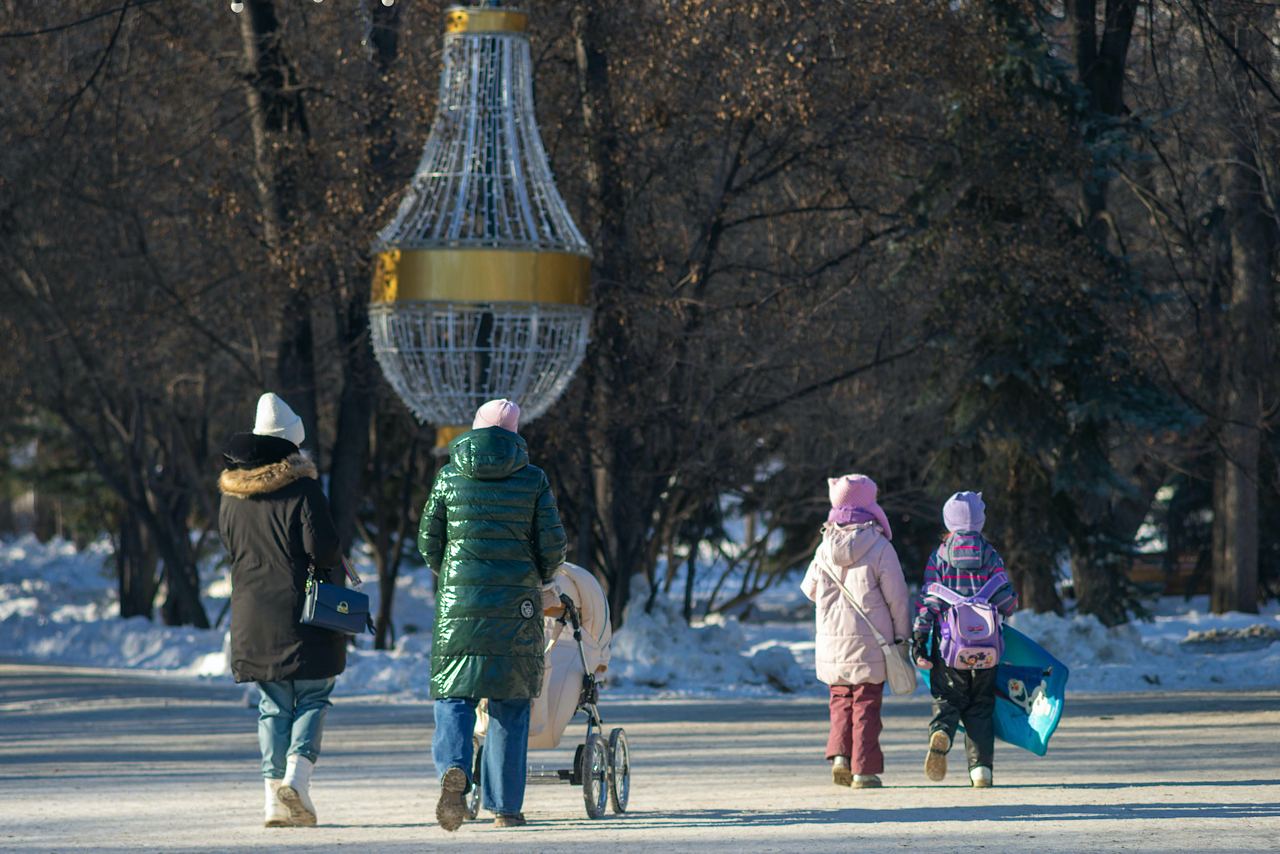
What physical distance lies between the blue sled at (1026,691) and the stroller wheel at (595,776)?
90.8 inches

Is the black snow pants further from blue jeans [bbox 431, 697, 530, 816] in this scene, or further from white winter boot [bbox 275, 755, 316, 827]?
white winter boot [bbox 275, 755, 316, 827]

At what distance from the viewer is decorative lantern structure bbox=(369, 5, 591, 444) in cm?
1499

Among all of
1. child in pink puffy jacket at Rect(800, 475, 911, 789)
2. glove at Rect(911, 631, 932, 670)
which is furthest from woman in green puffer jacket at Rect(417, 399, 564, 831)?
glove at Rect(911, 631, 932, 670)

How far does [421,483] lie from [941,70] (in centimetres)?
1489

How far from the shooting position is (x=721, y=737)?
42.2 feet

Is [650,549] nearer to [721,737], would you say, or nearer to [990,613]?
[721,737]

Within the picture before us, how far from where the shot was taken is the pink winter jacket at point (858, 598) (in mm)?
9883

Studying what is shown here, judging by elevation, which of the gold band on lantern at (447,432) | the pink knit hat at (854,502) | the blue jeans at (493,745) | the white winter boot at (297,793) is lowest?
the white winter boot at (297,793)

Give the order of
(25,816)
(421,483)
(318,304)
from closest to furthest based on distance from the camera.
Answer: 1. (25,816)
2. (318,304)
3. (421,483)

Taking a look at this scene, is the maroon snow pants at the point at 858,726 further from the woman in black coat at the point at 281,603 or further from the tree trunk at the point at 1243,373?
the tree trunk at the point at 1243,373

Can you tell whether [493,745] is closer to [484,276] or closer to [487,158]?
[484,276]

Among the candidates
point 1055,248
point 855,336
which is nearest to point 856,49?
point 1055,248

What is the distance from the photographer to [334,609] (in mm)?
8039

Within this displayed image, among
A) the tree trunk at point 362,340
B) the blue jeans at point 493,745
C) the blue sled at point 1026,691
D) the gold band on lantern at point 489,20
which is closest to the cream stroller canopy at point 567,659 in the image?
the blue jeans at point 493,745
